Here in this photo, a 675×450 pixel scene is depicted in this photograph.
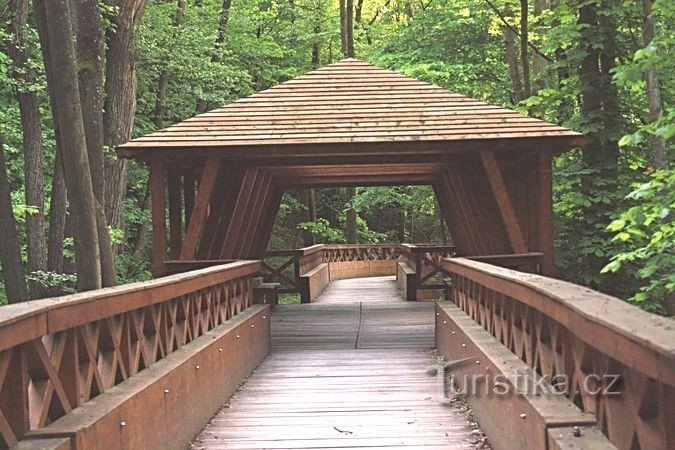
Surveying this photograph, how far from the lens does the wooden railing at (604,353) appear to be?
2.47 meters

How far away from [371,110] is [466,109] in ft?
4.55

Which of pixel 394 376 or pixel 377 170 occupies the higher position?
pixel 377 170

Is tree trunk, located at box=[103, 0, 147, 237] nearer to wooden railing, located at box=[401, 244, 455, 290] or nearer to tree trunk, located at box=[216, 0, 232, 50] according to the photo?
wooden railing, located at box=[401, 244, 455, 290]

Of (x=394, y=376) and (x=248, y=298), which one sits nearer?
(x=394, y=376)

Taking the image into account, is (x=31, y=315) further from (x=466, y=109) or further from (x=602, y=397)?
(x=466, y=109)

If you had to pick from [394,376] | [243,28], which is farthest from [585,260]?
[243,28]

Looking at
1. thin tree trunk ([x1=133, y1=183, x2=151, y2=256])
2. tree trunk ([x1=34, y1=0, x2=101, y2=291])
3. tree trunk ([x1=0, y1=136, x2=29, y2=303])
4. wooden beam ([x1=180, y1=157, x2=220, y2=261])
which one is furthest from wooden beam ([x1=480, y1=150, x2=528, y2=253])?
thin tree trunk ([x1=133, y1=183, x2=151, y2=256])

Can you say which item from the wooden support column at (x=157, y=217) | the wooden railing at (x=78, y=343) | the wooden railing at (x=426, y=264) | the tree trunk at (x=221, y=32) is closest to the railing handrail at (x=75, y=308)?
the wooden railing at (x=78, y=343)

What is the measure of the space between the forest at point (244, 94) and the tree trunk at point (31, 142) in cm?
3

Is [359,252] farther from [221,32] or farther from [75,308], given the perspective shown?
[75,308]

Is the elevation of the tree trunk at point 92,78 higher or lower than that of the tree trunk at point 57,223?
higher

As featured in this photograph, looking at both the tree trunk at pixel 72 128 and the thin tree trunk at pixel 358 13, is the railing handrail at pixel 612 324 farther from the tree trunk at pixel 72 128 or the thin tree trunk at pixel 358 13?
the thin tree trunk at pixel 358 13

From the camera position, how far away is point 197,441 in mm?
6184

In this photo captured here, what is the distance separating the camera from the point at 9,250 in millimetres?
13766
